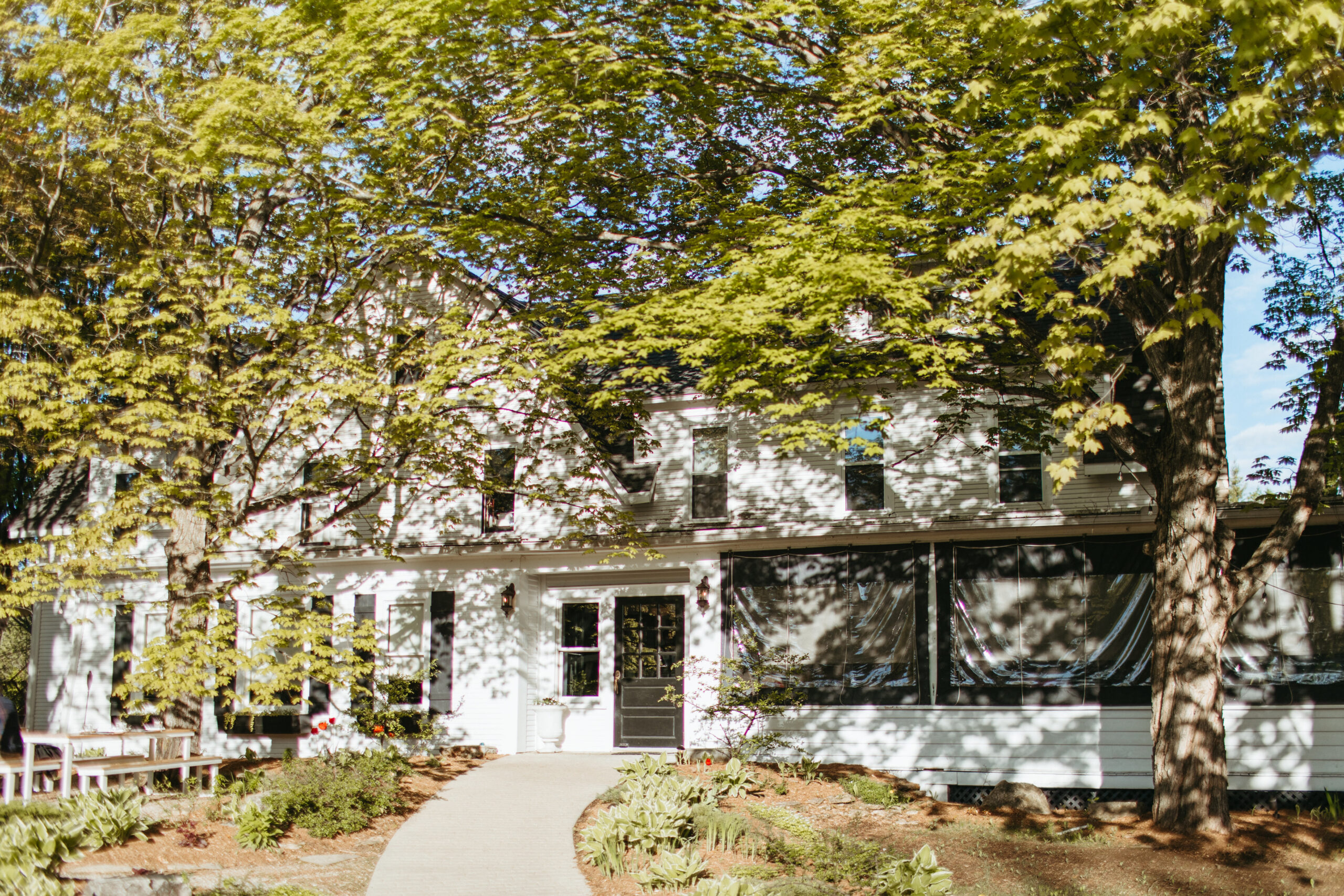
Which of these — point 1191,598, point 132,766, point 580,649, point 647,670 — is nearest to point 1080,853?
point 1191,598

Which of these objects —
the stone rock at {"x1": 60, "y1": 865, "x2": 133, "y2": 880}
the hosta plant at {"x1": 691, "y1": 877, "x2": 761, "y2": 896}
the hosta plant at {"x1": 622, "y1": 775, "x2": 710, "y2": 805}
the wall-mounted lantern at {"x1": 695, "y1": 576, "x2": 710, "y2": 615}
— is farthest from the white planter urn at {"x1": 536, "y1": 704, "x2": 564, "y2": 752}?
the hosta plant at {"x1": 691, "y1": 877, "x2": 761, "y2": 896}

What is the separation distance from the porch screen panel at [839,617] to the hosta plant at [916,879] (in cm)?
722

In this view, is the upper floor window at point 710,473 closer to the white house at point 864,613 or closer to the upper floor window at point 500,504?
the white house at point 864,613

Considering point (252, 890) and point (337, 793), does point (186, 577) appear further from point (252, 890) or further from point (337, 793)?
point (252, 890)

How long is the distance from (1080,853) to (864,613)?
6574 millimetres

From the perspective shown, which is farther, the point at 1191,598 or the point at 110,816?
the point at 1191,598

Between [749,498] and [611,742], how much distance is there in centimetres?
484

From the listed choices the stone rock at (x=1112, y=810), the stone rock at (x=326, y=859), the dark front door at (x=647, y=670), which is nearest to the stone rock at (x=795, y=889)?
the stone rock at (x=326, y=859)

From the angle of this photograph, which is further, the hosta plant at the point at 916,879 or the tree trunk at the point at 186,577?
the tree trunk at the point at 186,577

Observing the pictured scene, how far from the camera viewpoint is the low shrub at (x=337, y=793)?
10.9m

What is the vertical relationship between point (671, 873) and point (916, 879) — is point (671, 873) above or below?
below

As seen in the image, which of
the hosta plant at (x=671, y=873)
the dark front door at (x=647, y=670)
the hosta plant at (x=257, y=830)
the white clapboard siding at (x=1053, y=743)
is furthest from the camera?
the dark front door at (x=647, y=670)

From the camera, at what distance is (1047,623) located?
601 inches

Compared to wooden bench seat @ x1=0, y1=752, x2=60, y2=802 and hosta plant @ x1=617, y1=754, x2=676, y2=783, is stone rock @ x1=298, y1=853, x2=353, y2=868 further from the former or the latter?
wooden bench seat @ x1=0, y1=752, x2=60, y2=802
